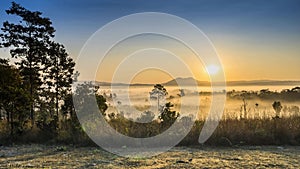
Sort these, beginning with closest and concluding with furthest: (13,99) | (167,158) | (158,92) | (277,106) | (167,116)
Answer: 1. (167,158)
2. (167,116)
3. (13,99)
4. (158,92)
5. (277,106)

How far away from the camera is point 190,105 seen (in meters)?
8.95

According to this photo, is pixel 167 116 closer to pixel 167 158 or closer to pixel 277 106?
pixel 167 158

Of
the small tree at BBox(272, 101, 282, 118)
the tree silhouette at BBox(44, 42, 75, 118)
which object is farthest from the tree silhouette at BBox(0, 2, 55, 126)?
the small tree at BBox(272, 101, 282, 118)

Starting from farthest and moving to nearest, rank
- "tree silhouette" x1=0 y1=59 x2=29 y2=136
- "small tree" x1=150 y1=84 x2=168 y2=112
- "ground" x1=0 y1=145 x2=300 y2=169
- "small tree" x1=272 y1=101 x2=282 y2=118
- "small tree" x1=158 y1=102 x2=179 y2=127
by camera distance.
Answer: "small tree" x1=150 y1=84 x2=168 y2=112, "small tree" x1=272 y1=101 x2=282 y2=118, "tree silhouette" x1=0 y1=59 x2=29 y2=136, "small tree" x1=158 y1=102 x2=179 y2=127, "ground" x1=0 y1=145 x2=300 y2=169

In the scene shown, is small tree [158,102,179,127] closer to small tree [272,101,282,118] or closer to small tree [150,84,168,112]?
small tree [150,84,168,112]

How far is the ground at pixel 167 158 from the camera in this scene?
570cm

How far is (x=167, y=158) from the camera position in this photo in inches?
247

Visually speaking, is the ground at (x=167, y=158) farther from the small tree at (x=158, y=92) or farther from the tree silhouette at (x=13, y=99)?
the small tree at (x=158, y=92)

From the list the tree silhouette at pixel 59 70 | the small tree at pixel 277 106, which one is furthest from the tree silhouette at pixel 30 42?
the small tree at pixel 277 106

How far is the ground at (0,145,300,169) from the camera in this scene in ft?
18.7

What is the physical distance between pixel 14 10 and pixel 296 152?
1149 centimetres

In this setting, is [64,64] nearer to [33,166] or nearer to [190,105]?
[190,105]

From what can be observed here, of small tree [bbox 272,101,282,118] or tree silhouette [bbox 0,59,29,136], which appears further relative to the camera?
small tree [bbox 272,101,282,118]

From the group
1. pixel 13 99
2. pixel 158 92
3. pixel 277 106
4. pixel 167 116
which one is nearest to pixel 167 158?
pixel 167 116
